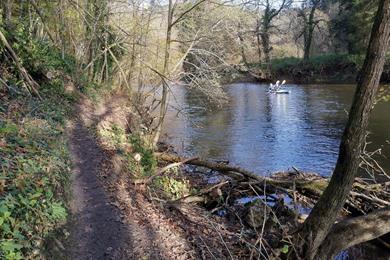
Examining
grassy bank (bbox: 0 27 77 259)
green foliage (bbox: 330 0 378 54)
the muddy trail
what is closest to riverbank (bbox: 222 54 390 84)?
green foliage (bbox: 330 0 378 54)

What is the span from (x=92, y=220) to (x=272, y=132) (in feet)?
46.5

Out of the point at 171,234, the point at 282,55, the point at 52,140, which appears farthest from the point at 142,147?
the point at 282,55

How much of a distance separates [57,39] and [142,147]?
294 inches

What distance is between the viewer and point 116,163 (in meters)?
8.63

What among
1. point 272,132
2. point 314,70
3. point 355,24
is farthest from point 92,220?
point 314,70

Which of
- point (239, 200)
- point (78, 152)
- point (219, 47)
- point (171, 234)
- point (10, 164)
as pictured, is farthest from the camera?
point (219, 47)

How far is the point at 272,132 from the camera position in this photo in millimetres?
19281

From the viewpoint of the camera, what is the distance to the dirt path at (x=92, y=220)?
5.44 metres

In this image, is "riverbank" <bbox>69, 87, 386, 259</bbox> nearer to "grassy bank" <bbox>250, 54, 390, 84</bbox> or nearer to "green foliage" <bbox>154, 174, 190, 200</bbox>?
"green foliage" <bbox>154, 174, 190, 200</bbox>

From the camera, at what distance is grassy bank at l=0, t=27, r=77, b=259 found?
443 cm

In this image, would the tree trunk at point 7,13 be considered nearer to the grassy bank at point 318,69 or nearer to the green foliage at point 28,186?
the green foliage at point 28,186

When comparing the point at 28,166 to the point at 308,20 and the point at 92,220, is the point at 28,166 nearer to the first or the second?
the point at 92,220

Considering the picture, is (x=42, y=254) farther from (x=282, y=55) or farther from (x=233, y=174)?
(x=282, y=55)

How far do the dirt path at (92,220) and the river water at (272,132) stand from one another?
20.3ft
